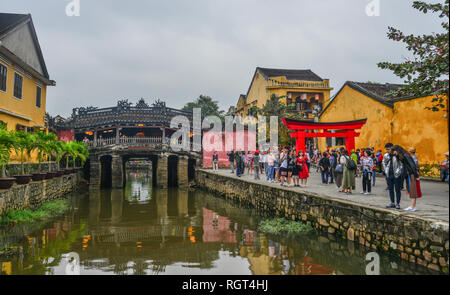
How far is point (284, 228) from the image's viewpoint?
33.1 ft

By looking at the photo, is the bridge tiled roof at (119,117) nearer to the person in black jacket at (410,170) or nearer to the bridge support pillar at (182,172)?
the bridge support pillar at (182,172)

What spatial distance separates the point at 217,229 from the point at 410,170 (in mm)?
6185

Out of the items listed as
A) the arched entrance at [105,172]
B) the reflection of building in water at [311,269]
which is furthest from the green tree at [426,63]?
the arched entrance at [105,172]

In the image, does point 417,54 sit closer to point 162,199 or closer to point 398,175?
point 398,175

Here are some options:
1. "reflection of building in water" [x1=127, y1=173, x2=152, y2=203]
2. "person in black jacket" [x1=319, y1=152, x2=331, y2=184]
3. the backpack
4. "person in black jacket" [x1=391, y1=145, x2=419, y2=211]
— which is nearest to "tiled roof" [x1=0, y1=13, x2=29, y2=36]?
"reflection of building in water" [x1=127, y1=173, x2=152, y2=203]

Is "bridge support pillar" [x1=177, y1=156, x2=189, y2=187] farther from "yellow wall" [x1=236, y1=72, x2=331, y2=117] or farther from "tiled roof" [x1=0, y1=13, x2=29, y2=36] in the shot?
"tiled roof" [x1=0, y1=13, x2=29, y2=36]

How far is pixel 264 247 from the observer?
8445mm

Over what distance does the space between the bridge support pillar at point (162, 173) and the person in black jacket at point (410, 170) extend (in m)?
21.0

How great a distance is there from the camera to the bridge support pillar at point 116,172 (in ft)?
85.3

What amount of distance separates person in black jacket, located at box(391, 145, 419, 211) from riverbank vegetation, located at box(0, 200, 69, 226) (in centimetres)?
1095

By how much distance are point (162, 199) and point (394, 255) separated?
48.9 feet

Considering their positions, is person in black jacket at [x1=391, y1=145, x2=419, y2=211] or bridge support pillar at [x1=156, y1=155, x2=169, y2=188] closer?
person in black jacket at [x1=391, y1=145, x2=419, y2=211]

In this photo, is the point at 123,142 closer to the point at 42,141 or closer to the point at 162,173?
the point at 162,173

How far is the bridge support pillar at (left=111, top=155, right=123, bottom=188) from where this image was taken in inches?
1023
